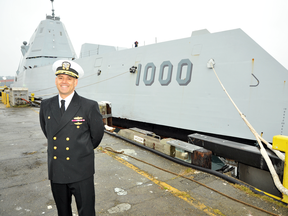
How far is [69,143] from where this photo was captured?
1495 millimetres

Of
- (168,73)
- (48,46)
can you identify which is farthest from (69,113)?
(48,46)

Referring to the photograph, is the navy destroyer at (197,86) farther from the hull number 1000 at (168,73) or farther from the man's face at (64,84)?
the man's face at (64,84)

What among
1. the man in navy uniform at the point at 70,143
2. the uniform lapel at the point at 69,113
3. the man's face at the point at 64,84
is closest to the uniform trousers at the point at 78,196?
the man in navy uniform at the point at 70,143

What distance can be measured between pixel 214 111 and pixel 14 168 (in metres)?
5.02

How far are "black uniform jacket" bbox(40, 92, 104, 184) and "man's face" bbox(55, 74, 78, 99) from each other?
0.08 m

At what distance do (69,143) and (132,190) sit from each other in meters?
1.44

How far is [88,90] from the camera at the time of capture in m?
10.5

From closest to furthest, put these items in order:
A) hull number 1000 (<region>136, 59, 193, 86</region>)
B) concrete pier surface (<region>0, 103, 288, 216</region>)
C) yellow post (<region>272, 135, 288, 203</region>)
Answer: concrete pier surface (<region>0, 103, 288, 216</region>) < yellow post (<region>272, 135, 288, 203</region>) < hull number 1000 (<region>136, 59, 193, 86</region>)

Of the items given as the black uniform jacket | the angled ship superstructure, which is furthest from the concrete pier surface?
the angled ship superstructure

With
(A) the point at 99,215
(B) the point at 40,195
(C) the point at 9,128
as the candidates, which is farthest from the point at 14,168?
(C) the point at 9,128

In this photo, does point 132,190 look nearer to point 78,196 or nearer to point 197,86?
point 78,196

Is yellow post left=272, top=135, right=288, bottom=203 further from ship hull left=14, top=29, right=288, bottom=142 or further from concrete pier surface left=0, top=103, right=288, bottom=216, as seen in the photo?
ship hull left=14, top=29, right=288, bottom=142

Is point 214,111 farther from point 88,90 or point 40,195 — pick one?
point 88,90

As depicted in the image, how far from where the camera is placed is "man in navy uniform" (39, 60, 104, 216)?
4.88 feet
